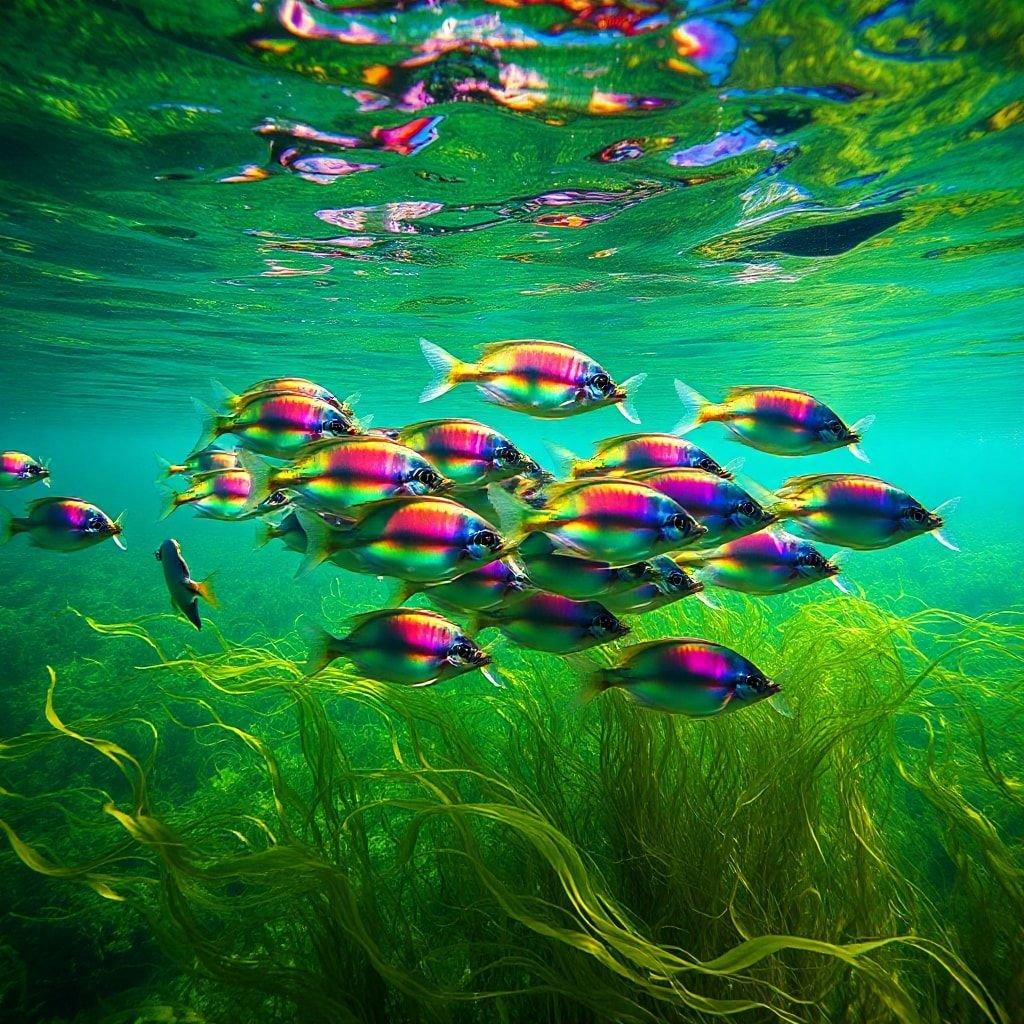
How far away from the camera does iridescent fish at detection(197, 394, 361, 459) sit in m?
3.21

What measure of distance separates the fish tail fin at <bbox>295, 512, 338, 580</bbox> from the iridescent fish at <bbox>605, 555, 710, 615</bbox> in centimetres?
149

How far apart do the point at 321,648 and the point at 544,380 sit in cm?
192

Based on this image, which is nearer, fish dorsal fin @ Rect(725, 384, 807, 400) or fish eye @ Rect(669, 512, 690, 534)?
fish eye @ Rect(669, 512, 690, 534)

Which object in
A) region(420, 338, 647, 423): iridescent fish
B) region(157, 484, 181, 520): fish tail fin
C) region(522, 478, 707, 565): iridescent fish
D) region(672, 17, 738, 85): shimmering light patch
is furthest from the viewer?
region(672, 17, 738, 85): shimmering light patch

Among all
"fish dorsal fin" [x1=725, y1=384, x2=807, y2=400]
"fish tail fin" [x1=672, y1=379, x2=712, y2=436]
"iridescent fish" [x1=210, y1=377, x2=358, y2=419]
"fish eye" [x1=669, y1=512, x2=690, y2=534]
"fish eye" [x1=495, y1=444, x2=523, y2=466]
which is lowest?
"fish eye" [x1=669, y1=512, x2=690, y2=534]

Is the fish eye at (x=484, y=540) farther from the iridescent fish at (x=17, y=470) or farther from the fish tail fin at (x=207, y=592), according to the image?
the iridescent fish at (x=17, y=470)

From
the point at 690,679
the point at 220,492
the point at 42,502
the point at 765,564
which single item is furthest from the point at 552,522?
the point at 42,502

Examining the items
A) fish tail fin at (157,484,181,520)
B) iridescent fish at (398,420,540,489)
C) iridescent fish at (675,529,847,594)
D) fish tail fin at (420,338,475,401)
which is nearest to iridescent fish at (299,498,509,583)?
iridescent fish at (398,420,540,489)

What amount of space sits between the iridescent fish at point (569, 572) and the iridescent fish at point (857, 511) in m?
1.03

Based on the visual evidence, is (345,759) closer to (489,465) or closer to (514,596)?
(514,596)

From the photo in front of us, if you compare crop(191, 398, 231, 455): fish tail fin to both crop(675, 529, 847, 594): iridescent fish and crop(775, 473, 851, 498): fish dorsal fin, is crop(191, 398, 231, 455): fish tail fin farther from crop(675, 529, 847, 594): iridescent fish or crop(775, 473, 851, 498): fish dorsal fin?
crop(775, 473, 851, 498): fish dorsal fin

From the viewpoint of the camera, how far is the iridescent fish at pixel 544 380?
119 inches

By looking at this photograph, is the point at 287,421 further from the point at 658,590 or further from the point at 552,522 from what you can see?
the point at 658,590

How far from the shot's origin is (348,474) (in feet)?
8.86
